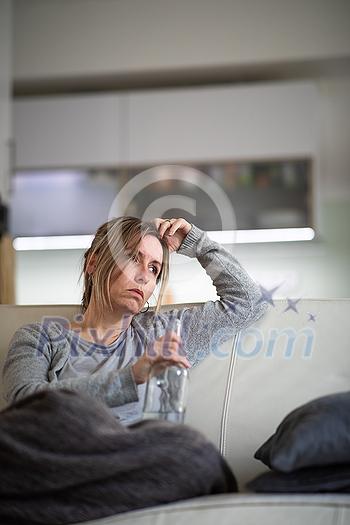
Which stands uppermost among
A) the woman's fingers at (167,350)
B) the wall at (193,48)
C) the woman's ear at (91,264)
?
the wall at (193,48)

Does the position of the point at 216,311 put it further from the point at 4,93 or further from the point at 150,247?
the point at 4,93

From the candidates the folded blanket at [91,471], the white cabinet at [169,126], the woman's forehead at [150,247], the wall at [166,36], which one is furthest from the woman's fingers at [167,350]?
the wall at [166,36]

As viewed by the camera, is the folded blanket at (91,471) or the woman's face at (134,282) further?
the woman's face at (134,282)

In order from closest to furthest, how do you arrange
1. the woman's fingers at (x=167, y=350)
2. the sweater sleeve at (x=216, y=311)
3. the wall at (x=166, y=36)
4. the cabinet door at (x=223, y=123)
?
the woman's fingers at (x=167, y=350)
the sweater sleeve at (x=216, y=311)
the wall at (x=166, y=36)
the cabinet door at (x=223, y=123)

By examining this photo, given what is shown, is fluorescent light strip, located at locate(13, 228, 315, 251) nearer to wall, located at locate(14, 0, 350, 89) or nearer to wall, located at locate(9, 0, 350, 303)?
wall, located at locate(9, 0, 350, 303)

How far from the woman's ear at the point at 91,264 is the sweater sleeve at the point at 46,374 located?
20 cm

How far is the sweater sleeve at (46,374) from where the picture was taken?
96cm

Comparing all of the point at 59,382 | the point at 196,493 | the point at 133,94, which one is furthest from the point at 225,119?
the point at 196,493

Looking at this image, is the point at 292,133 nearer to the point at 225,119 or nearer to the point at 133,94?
the point at 225,119

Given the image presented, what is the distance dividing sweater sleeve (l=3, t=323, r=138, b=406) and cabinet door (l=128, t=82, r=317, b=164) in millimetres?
2116

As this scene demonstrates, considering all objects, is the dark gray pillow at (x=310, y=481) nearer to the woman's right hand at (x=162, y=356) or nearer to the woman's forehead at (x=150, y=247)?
the woman's right hand at (x=162, y=356)

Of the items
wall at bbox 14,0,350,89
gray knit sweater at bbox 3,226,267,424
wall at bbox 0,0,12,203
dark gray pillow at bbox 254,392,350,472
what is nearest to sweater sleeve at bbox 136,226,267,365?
gray knit sweater at bbox 3,226,267,424

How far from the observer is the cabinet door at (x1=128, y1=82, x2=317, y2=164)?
3.07 m

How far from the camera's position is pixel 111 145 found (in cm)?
319
